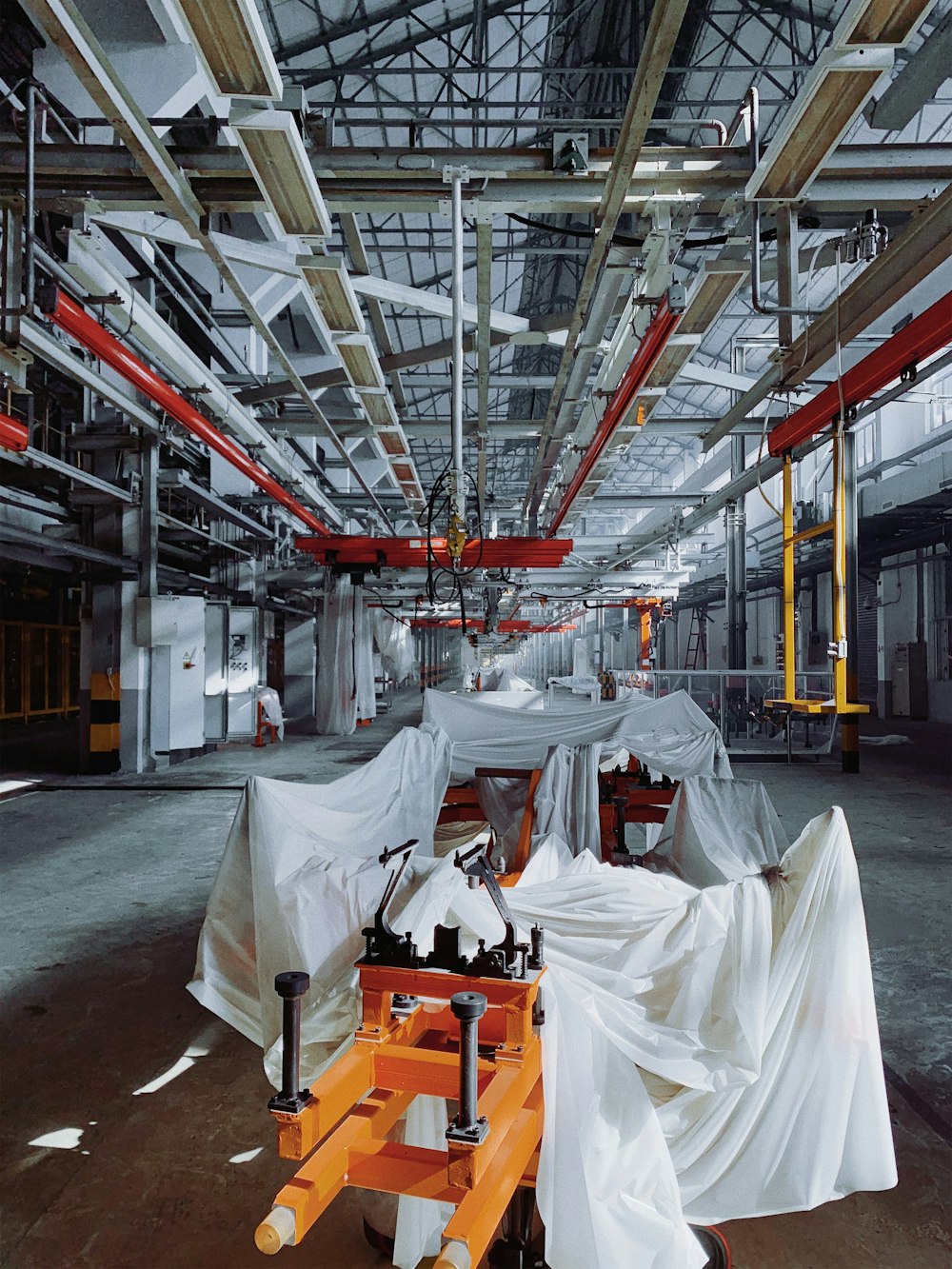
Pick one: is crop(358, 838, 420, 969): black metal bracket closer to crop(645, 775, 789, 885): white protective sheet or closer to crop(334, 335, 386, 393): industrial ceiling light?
crop(645, 775, 789, 885): white protective sheet

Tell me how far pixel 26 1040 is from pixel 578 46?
1040cm

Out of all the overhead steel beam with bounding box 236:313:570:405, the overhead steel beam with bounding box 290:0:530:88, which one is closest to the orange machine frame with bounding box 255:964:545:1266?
the overhead steel beam with bounding box 236:313:570:405

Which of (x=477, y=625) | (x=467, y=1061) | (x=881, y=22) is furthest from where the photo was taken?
(x=477, y=625)

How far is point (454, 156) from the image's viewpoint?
121 inches

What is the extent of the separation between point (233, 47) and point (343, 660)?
10348 mm

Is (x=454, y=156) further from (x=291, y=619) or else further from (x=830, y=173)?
(x=291, y=619)

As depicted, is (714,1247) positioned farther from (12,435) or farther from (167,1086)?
(12,435)

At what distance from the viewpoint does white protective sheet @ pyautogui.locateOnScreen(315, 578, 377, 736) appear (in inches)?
468

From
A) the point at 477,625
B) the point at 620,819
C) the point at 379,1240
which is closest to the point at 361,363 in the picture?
the point at 620,819

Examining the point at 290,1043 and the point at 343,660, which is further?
the point at 343,660

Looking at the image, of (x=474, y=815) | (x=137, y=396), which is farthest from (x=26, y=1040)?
(x=137, y=396)

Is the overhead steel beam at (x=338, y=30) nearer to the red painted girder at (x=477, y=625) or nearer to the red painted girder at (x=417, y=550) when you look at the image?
the red painted girder at (x=417, y=550)

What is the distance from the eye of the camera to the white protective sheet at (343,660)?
11875 mm

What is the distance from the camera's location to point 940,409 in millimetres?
13133
